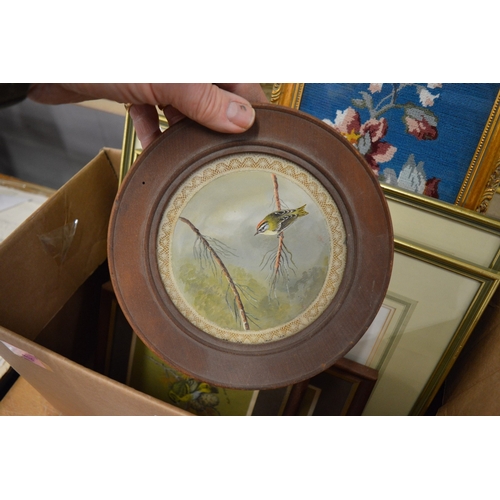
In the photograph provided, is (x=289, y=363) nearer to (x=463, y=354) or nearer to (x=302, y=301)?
(x=302, y=301)

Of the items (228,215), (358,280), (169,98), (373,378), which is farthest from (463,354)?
(169,98)

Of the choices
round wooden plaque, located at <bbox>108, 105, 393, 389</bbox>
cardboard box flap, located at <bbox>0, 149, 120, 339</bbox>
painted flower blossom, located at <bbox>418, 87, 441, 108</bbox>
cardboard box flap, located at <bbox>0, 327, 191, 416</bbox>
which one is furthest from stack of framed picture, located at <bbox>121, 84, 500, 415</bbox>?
cardboard box flap, located at <bbox>0, 327, 191, 416</bbox>

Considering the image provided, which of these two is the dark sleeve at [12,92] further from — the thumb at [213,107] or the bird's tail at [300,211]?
the bird's tail at [300,211]

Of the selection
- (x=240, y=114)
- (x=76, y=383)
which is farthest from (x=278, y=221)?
(x=76, y=383)

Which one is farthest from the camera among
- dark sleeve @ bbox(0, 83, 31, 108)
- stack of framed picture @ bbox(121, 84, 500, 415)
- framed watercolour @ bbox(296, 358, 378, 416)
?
framed watercolour @ bbox(296, 358, 378, 416)

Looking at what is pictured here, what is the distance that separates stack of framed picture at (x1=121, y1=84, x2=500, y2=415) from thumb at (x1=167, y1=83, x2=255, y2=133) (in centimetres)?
32

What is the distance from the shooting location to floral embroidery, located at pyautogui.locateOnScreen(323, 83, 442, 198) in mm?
720

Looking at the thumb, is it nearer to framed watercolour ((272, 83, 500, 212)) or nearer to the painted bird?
the painted bird

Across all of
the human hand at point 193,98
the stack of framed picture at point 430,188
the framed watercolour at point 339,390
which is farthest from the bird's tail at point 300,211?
the framed watercolour at point 339,390

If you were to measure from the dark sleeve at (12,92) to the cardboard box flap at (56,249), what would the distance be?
0.34 meters

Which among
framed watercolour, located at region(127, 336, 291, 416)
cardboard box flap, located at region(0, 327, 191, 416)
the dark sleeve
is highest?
the dark sleeve

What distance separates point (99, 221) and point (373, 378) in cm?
75

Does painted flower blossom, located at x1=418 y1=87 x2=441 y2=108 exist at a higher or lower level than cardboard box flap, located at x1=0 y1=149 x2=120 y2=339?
higher

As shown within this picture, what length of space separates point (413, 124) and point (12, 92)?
642 mm
